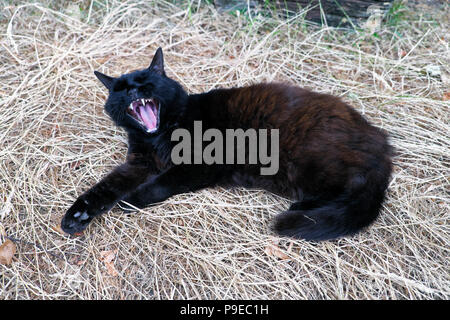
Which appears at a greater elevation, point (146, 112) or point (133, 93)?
point (133, 93)

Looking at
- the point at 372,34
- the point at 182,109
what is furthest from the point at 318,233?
the point at 372,34

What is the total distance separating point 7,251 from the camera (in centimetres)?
189

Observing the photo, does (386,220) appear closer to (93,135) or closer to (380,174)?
(380,174)

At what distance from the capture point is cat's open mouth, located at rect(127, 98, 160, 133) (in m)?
2.27

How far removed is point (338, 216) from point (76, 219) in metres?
1.42

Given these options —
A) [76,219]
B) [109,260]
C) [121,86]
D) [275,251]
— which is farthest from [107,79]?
[275,251]

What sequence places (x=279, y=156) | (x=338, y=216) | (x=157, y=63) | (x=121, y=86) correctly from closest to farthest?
(x=338, y=216)
(x=279, y=156)
(x=121, y=86)
(x=157, y=63)

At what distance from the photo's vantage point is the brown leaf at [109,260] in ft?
6.13

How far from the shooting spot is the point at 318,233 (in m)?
1.84

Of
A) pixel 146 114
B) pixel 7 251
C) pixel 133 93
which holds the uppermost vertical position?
pixel 133 93

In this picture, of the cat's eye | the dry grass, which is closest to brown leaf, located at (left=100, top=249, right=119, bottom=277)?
the dry grass

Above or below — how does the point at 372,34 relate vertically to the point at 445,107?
above

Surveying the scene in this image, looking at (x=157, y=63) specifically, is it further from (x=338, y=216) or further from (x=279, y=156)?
(x=338, y=216)

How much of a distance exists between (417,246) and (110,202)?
174 centimetres
